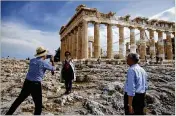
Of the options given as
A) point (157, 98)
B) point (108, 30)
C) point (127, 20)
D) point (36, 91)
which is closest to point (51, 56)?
point (36, 91)

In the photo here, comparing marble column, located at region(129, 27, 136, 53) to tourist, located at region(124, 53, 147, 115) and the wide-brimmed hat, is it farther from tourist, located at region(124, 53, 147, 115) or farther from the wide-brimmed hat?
tourist, located at region(124, 53, 147, 115)

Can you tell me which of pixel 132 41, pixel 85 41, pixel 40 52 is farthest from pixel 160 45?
pixel 40 52

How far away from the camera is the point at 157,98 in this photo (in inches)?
327

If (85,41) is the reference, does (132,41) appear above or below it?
above

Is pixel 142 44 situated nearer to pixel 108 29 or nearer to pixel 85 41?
pixel 108 29

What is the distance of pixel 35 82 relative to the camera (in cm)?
561

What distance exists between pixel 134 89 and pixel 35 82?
2442 mm

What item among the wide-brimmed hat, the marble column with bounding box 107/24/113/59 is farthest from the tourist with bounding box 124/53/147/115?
the marble column with bounding box 107/24/113/59

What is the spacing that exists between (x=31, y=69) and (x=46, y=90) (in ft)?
12.5

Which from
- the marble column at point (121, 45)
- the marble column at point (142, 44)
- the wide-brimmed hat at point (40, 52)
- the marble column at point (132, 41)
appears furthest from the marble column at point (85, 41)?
the wide-brimmed hat at point (40, 52)

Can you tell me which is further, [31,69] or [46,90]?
[46,90]

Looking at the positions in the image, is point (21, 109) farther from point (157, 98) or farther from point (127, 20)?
point (127, 20)

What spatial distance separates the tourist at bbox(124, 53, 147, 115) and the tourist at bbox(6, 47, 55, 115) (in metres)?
2.12

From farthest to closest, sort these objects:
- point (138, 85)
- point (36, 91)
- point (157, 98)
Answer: point (157, 98) → point (36, 91) → point (138, 85)
